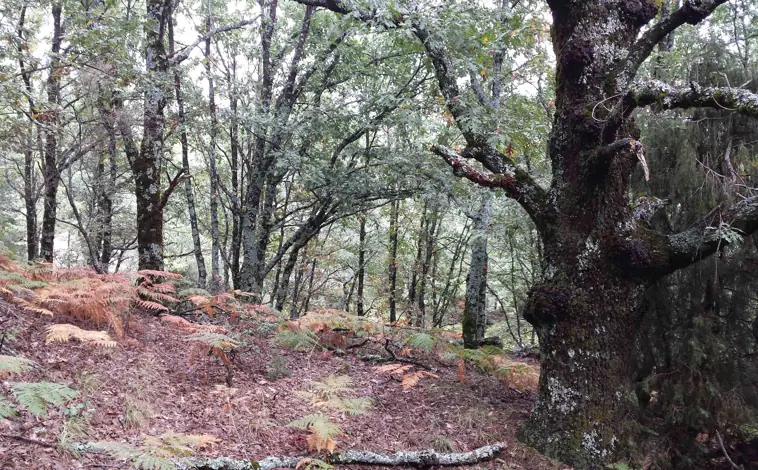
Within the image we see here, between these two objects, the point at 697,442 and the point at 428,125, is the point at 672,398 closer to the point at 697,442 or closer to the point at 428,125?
the point at 697,442

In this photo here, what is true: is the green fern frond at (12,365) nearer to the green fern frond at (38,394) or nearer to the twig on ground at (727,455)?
the green fern frond at (38,394)

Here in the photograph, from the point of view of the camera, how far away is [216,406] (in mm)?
4430

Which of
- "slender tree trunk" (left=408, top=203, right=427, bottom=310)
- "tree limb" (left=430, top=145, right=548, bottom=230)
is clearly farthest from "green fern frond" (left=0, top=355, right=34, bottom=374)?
"slender tree trunk" (left=408, top=203, right=427, bottom=310)

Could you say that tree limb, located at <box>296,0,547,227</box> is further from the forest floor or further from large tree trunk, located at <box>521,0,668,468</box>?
the forest floor

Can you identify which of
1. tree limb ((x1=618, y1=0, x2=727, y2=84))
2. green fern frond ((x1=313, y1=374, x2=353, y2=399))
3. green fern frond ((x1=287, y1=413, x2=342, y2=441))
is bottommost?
green fern frond ((x1=287, y1=413, x2=342, y2=441))

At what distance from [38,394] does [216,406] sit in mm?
1820

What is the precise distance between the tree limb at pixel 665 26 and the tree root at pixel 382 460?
3.94 m

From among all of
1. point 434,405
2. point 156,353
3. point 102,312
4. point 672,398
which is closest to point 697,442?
point 672,398

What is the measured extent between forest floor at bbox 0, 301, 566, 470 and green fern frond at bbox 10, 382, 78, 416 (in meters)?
0.42

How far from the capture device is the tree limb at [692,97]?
11.5 ft

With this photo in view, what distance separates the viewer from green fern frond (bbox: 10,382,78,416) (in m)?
2.69

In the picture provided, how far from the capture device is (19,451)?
293 centimetres

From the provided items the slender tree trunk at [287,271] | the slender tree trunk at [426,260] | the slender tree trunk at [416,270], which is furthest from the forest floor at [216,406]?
the slender tree trunk at [416,270]

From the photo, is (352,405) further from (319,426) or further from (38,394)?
(38,394)
